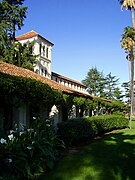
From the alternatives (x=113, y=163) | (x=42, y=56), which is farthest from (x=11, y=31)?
(x=113, y=163)

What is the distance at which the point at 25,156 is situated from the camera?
7.20 metres

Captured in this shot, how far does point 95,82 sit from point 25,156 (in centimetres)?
6861

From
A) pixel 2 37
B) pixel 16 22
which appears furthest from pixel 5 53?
pixel 16 22

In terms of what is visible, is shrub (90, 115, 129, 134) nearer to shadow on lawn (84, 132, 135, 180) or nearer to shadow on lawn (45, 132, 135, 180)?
shadow on lawn (84, 132, 135, 180)

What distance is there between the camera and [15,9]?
32500mm

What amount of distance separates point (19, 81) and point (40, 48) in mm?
30111

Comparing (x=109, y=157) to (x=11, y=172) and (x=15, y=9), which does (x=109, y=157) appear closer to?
(x=11, y=172)

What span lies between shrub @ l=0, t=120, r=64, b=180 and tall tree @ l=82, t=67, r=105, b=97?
6090 cm

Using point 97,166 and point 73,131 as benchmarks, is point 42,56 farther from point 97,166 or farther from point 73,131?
point 97,166

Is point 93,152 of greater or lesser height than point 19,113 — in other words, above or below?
below

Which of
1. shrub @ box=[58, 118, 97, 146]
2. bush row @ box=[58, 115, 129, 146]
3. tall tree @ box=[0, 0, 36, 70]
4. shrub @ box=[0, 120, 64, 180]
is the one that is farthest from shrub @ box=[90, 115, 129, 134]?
tall tree @ box=[0, 0, 36, 70]

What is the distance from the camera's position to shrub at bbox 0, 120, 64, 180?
6469 millimetres

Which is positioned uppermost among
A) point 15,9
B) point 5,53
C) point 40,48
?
point 15,9

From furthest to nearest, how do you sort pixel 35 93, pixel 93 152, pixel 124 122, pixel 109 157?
pixel 124 122
pixel 35 93
pixel 93 152
pixel 109 157
